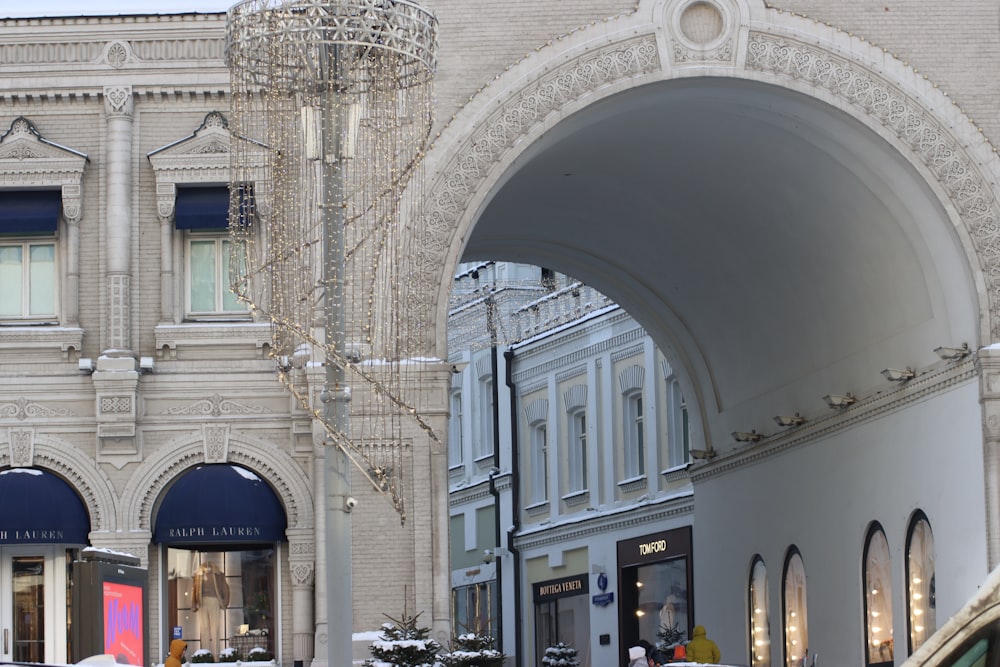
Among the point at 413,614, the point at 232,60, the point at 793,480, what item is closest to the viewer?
the point at 232,60

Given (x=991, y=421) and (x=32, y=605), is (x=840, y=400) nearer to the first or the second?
(x=991, y=421)

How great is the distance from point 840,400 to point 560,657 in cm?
1487

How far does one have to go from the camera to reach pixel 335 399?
1697 cm

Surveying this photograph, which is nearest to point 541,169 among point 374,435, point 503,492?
point 374,435

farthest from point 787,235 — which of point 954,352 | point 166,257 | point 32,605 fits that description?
point 32,605

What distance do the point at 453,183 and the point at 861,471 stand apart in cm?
821

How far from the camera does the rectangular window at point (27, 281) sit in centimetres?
2439

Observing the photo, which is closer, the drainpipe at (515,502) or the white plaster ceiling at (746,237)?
the white plaster ceiling at (746,237)

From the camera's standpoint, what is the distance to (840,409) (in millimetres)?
28531

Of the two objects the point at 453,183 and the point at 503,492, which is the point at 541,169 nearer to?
the point at 453,183

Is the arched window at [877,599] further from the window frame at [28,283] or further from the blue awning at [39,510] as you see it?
the window frame at [28,283]

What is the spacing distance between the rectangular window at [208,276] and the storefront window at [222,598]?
3.22 m

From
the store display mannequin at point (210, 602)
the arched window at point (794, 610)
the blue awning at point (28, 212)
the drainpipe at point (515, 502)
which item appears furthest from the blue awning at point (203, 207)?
the drainpipe at point (515, 502)

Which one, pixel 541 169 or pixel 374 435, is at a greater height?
pixel 541 169
